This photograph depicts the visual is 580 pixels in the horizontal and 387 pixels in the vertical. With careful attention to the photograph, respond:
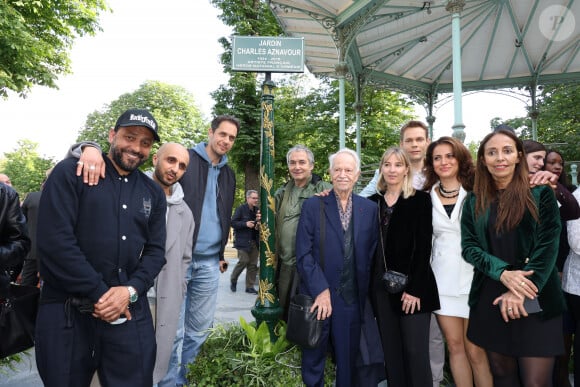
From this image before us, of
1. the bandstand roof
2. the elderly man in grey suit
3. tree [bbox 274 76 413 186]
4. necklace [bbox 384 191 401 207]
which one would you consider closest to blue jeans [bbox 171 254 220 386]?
the elderly man in grey suit

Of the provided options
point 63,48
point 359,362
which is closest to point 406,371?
point 359,362

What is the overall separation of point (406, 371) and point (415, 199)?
1.33 m

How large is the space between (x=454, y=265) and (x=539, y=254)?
0.62 m

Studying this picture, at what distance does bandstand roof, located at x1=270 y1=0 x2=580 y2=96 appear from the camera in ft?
28.0

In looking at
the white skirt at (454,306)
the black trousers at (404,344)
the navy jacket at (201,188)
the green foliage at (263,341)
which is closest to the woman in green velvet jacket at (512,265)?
the white skirt at (454,306)

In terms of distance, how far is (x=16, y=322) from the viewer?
263cm

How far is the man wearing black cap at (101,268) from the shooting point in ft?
6.60

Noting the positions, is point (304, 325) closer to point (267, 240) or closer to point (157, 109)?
point (267, 240)

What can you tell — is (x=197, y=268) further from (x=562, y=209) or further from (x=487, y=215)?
(x=562, y=209)

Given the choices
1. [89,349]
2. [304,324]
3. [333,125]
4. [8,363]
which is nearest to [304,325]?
[304,324]

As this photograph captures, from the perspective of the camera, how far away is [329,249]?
9.69ft

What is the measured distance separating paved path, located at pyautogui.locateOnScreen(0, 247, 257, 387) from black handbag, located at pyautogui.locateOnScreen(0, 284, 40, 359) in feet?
4.58

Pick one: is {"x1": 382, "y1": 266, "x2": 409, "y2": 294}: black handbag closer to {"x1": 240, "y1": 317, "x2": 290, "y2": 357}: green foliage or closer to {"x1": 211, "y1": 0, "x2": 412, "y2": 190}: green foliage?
{"x1": 240, "y1": 317, "x2": 290, "y2": 357}: green foliage

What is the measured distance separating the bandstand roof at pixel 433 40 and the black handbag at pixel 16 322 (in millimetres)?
7398
